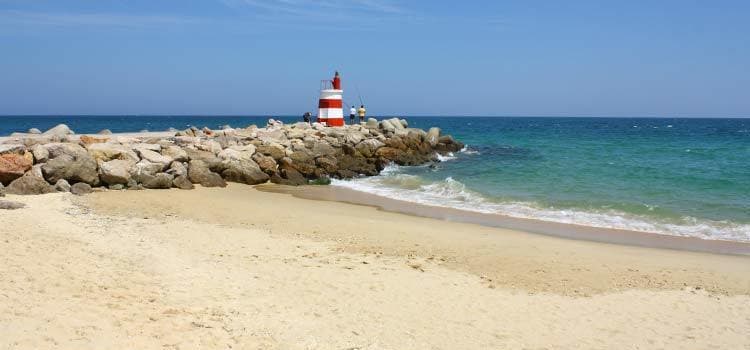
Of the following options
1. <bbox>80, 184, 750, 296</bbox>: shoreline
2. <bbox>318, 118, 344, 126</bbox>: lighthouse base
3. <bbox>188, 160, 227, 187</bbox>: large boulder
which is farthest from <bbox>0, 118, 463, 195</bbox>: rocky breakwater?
<bbox>318, 118, 344, 126</bbox>: lighthouse base

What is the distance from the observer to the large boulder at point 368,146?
22125mm

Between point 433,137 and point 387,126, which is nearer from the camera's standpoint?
point 387,126

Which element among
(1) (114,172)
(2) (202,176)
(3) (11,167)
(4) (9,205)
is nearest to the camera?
(4) (9,205)

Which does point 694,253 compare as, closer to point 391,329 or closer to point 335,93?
point 391,329

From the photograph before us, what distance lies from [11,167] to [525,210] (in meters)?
10.6

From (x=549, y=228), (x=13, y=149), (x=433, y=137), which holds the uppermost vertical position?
(x=13, y=149)

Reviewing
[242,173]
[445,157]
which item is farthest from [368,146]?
[242,173]

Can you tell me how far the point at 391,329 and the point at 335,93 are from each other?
20.8 m

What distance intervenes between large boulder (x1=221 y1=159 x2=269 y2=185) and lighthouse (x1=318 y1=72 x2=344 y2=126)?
9.84 metres

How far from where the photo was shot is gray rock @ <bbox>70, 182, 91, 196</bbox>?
1230 centimetres

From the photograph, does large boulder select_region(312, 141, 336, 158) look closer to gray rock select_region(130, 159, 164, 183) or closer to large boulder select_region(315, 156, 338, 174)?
large boulder select_region(315, 156, 338, 174)

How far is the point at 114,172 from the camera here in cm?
1334

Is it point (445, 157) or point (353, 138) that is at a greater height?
point (353, 138)

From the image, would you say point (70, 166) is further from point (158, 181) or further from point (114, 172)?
point (158, 181)
